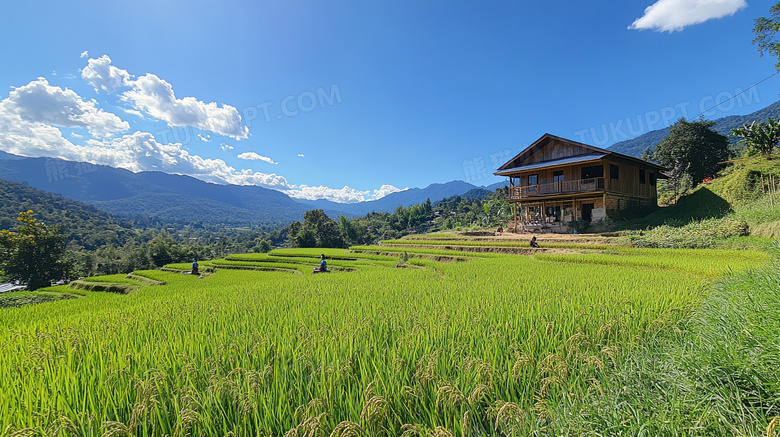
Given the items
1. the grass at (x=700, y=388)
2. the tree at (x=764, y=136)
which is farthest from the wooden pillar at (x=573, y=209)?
the grass at (x=700, y=388)

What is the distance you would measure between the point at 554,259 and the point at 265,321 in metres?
12.3

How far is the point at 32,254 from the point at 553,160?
46655mm

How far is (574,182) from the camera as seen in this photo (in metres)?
22.2

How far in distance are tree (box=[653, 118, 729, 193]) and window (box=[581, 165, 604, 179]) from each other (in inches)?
419

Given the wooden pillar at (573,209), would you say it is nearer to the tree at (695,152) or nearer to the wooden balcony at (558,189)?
the wooden balcony at (558,189)

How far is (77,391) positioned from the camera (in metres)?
2.16

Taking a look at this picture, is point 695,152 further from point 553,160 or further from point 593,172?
point 553,160

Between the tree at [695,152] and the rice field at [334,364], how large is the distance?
30.5m

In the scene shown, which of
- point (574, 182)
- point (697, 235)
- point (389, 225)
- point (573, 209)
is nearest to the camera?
point (697, 235)

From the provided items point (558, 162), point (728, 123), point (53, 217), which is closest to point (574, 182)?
point (558, 162)

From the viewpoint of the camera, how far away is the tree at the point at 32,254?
81.0 ft

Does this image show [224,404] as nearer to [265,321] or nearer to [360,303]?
[265,321]

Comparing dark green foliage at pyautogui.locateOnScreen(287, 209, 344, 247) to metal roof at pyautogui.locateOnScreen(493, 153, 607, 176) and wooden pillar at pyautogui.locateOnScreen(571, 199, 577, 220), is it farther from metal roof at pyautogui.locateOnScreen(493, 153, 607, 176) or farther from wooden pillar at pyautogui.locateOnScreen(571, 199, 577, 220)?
wooden pillar at pyautogui.locateOnScreen(571, 199, 577, 220)

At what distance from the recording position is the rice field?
1.89 m
